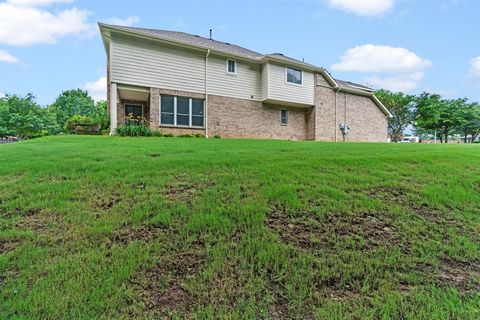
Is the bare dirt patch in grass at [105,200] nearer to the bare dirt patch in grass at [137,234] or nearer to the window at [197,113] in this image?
the bare dirt patch in grass at [137,234]

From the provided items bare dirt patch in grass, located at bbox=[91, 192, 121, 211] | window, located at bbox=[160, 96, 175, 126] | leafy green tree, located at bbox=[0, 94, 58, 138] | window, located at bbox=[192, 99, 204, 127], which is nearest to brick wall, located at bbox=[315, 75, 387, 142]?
window, located at bbox=[192, 99, 204, 127]

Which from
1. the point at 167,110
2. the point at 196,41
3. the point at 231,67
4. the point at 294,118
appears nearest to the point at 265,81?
the point at 231,67

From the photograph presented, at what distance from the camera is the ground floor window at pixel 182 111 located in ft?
43.9

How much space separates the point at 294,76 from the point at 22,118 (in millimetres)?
32649

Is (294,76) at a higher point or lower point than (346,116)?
higher

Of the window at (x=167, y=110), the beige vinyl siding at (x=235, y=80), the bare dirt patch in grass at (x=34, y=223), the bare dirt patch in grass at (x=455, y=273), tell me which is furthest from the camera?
the beige vinyl siding at (x=235, y=80)

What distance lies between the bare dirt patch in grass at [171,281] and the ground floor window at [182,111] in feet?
37.7

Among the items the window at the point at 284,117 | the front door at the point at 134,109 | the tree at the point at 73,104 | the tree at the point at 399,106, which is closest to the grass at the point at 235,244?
the front door at the point at 134,109

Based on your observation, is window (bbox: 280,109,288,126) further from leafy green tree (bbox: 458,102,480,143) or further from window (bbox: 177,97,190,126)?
leafy green tree (bbox: 458,102,480,143)

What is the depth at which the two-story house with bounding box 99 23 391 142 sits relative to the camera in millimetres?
12531

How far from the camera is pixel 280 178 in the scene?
4426 millimetres

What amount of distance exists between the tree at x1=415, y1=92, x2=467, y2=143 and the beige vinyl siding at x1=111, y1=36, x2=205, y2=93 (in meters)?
28.3

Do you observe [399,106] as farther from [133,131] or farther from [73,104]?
[73,104]

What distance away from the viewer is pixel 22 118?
3189 centimetres
